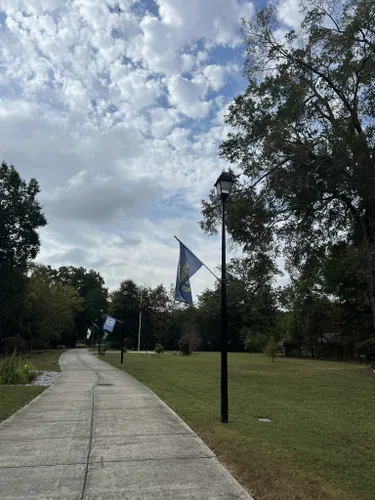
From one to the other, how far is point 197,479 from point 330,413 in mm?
5698

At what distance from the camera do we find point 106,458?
4.96 metres

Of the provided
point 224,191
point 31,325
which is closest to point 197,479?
point 224,191

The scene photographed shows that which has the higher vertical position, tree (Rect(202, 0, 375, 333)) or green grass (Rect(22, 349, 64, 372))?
tree (Rect(202, 0, 375, 333))

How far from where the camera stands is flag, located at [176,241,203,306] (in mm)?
9562

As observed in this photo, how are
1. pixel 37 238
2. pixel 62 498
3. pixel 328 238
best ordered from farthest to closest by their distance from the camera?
pixel 37 238 < pixel 328 238 < pixel 62 498

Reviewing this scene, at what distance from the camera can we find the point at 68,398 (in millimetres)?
10125

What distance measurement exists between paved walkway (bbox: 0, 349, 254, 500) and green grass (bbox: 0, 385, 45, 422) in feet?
1.17

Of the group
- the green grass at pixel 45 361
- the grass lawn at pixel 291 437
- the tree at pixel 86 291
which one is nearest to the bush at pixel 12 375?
the grass lawn at pixel 291 437

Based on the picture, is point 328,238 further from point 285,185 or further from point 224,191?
point 224,191

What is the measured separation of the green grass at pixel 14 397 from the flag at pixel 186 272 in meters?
4.10

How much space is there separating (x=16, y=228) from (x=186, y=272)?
31546mm

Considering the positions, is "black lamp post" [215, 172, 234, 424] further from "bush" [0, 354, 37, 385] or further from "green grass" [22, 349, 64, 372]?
"green grass" [22, 349, 64, 372]

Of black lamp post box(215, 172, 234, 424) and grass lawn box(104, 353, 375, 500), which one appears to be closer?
grass lawn box(104, 353, 375, 500)

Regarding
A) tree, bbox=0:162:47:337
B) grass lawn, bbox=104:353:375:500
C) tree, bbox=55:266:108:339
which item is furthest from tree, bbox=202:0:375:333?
tree, bbox=55:266:108:339
